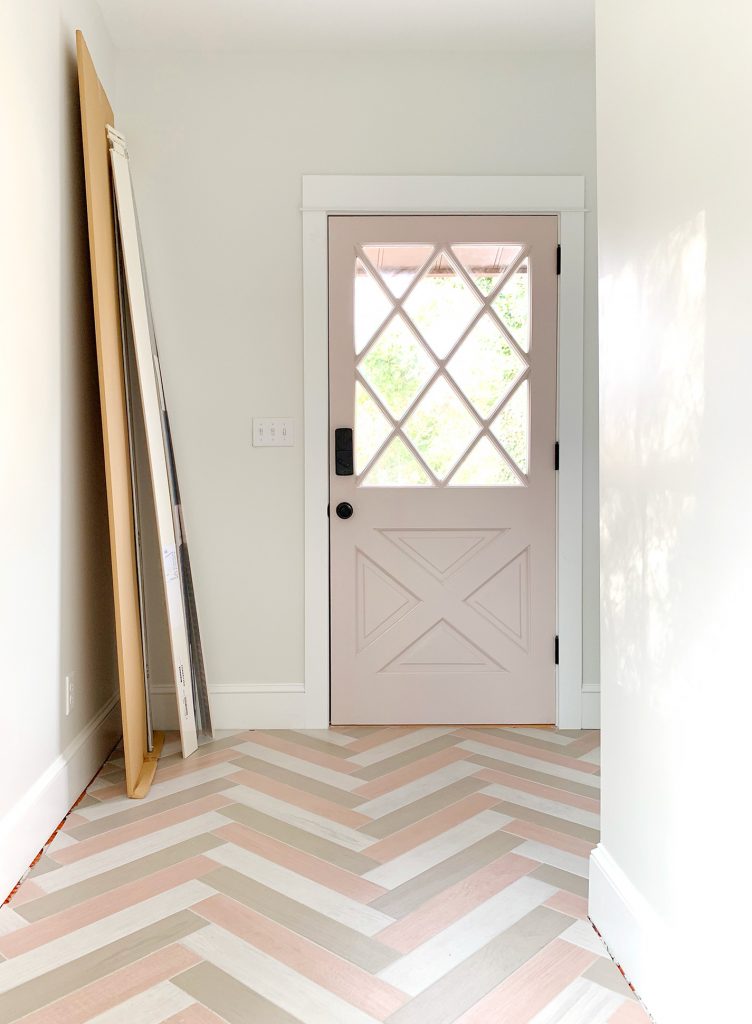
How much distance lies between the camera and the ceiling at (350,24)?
2.96 m

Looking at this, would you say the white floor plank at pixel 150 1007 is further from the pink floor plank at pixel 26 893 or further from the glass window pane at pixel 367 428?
the glass window pane at pixel 367 428

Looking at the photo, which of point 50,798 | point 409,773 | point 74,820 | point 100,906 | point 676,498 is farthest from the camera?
point 409,773

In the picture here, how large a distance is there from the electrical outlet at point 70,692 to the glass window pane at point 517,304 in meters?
2.09

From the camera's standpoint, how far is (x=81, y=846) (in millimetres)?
2334

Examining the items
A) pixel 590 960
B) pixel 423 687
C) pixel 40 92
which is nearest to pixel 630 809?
pixel 590 960

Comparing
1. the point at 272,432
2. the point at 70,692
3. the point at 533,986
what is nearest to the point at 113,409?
the point at 272,432

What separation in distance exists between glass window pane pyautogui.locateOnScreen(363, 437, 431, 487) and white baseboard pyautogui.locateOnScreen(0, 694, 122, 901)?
135 cm

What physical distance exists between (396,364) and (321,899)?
205 centimetres

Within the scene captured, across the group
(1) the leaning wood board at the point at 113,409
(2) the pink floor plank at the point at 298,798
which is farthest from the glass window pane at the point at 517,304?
(2) the pink floor plank at the point at 298,798

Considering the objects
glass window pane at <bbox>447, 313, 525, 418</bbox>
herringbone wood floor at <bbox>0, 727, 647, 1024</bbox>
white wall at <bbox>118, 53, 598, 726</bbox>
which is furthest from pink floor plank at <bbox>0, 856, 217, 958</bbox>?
glass window pane at <bbox>447, 313, 525, 418</bbox>

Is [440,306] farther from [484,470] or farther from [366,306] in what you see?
[484,470]

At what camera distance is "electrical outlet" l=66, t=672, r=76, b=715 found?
2598mm

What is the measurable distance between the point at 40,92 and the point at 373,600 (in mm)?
2093

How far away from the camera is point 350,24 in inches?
122
